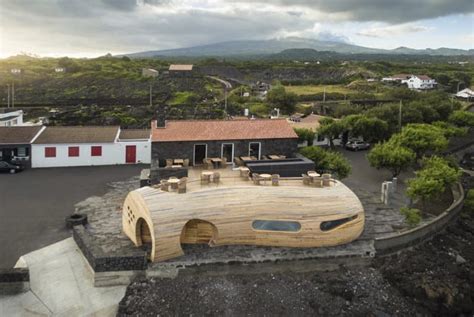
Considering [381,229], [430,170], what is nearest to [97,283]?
[381,229]

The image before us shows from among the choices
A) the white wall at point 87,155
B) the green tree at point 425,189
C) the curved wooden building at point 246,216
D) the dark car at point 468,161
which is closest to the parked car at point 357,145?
the dark car at point 468,161

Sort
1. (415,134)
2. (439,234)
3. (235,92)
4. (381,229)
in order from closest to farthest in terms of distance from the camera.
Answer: (381,229)
(439,234)
(415,134)
(235,92)

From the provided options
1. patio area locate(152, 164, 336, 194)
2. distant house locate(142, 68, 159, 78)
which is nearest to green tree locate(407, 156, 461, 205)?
patio area locate(152, 164, 336, 194)

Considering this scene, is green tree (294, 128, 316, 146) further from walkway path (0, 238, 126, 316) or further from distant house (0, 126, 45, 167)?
walkway path (0, 238, 126, 316)

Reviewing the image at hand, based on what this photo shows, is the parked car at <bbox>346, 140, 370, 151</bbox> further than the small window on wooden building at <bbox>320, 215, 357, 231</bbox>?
Yes

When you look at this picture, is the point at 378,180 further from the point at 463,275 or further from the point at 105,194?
the point at 105,194
